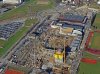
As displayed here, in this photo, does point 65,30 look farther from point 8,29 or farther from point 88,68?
point 88,68

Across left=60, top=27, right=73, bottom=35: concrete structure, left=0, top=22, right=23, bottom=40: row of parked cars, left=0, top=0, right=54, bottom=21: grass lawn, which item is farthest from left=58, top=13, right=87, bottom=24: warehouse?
left=0, top=22, right=23, bottom=40: row of parked cars

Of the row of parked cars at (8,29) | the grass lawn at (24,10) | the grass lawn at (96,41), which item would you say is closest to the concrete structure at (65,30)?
the grass lawn at (96,41)

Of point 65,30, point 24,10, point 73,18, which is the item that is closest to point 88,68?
point 65,30

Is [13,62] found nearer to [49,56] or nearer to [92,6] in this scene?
[49,56]

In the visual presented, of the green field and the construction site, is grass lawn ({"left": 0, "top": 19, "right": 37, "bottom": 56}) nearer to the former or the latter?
the construction site

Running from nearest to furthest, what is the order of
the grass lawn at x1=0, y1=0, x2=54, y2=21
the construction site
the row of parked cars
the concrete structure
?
the construction site → the row of parked cars → the concrete structure → the grass lawn at x1=0, y1=0, x2=54, y2=21

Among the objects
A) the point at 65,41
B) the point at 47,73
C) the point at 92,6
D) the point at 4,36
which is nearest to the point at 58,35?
the point at 65,41
